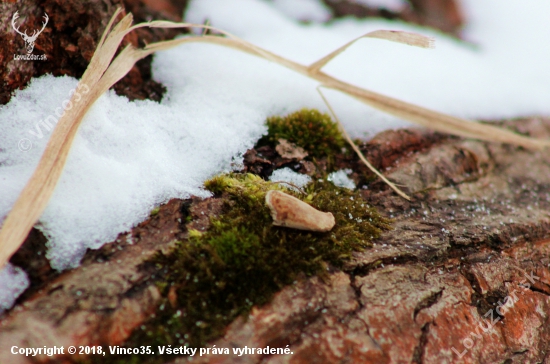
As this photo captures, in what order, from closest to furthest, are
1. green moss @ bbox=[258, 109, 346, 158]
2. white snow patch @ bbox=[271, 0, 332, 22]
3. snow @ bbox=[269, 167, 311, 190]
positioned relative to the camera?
1. snow @ bbox=[269, 167, 311, 190]
2. green moss @ bbox=[258, 109, 346, 158]
3. white snow patch @ bbox=[271, 0, 332, 22]

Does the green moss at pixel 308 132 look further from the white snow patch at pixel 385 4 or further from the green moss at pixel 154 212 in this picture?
the white snow patch at pixel 385 4

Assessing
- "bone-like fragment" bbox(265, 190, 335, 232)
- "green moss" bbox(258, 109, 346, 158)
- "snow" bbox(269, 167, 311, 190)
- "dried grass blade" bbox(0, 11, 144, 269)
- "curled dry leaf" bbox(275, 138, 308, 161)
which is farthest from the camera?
"green moss" bbox(258, 109, 346, 158)

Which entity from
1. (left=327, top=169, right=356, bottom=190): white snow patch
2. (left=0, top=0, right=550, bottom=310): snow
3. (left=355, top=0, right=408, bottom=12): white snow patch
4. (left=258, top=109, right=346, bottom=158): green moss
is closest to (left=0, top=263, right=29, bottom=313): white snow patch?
(left=0, top=0, right=550, bottom=310): snow

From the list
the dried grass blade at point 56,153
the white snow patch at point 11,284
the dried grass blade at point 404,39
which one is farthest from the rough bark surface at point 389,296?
the dried grass blade at point 404,39

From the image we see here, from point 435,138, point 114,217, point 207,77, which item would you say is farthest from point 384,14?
point 114,217

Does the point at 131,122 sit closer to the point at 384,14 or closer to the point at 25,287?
the point at 25,287

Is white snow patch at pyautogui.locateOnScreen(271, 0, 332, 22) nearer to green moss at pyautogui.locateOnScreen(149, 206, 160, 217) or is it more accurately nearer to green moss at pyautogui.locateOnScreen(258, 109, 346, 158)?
green moss at pyautogui.locateOnScreen(258, 109, 346, 158)
